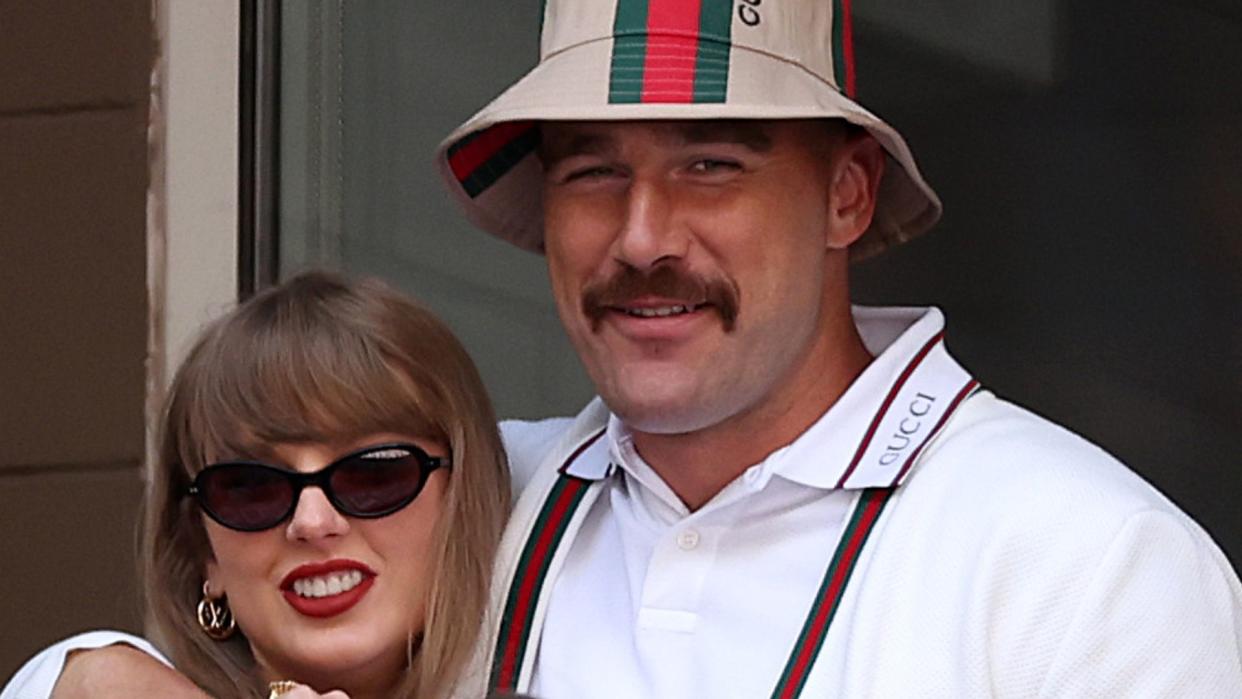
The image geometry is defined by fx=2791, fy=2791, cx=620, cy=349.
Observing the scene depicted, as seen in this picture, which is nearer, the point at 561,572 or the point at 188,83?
the point at 561,572

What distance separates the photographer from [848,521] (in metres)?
2.93

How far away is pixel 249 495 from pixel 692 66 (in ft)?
2.19

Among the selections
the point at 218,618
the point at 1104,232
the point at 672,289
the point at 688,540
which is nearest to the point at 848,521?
the point at 688,540

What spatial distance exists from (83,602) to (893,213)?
1807mm

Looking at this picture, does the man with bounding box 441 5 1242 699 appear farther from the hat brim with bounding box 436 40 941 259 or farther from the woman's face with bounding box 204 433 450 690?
the woman's face with bounding box 204 433 450 690

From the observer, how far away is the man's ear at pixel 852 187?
317 cm

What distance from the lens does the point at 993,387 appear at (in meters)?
4.07

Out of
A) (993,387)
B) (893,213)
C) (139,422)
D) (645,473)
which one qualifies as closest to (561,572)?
(645,473)

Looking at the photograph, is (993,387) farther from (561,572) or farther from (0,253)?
(0,253)

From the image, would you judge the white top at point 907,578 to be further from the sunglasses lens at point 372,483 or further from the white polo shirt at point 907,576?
the sunglasses lens at point 372,483

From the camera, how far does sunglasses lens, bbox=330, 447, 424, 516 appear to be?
9.87 feet

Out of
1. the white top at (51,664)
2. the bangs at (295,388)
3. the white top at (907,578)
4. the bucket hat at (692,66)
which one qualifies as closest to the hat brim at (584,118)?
the bucket hat at (692,66)

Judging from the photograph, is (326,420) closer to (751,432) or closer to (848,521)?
(751,432)

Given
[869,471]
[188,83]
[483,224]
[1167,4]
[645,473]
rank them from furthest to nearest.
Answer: [188,83]
[1167,4]
[483,224]
[645,473]
[869,471]
